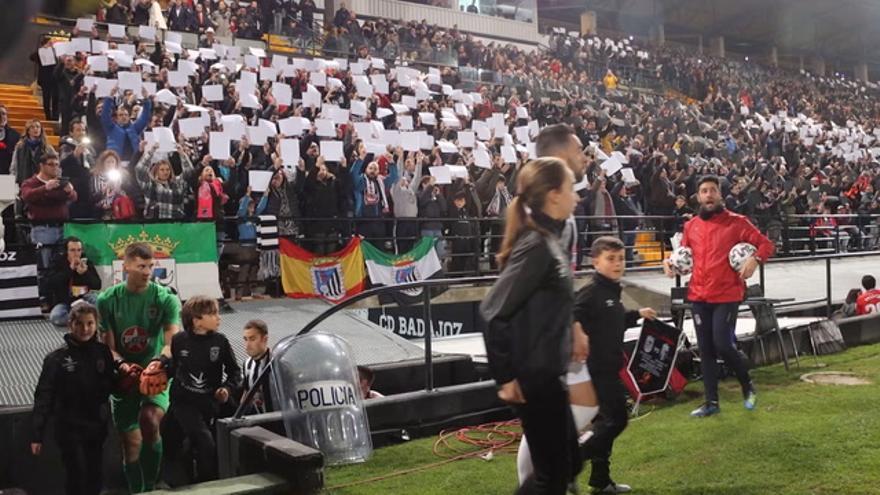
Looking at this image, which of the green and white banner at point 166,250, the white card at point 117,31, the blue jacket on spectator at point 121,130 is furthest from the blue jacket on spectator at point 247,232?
the white card at point 117,31

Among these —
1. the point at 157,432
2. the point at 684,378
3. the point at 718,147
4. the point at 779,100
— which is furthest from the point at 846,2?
the point at 157,432

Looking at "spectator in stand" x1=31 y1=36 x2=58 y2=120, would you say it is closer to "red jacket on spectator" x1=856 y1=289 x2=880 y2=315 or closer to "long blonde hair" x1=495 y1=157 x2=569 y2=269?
"red jacket on spectator" x1=856 y1=289 x2=880 y2=315

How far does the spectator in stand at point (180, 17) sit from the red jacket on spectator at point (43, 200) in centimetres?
1082

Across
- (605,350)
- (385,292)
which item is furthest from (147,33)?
(605,350)

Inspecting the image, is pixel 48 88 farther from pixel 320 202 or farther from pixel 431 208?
pixel 431 208

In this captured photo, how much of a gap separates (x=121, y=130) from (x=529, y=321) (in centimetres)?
1028

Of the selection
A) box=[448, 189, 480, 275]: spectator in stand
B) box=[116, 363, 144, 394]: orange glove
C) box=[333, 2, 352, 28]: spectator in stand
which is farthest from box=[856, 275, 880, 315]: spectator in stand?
box=[333, 2, 352, 28]: spectator in stand

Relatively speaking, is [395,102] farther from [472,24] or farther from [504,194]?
[472,24]

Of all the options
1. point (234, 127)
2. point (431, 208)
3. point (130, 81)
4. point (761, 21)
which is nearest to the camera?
point (234, 127)

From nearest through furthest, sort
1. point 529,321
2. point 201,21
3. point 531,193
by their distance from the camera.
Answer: point 529,321 < point 531,193 < point 201,21

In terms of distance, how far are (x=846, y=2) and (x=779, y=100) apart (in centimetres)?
1647

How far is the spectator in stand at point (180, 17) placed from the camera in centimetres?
1962

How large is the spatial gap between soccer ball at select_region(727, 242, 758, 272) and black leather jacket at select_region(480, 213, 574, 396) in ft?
11.6

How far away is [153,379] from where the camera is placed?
5.30 metres
